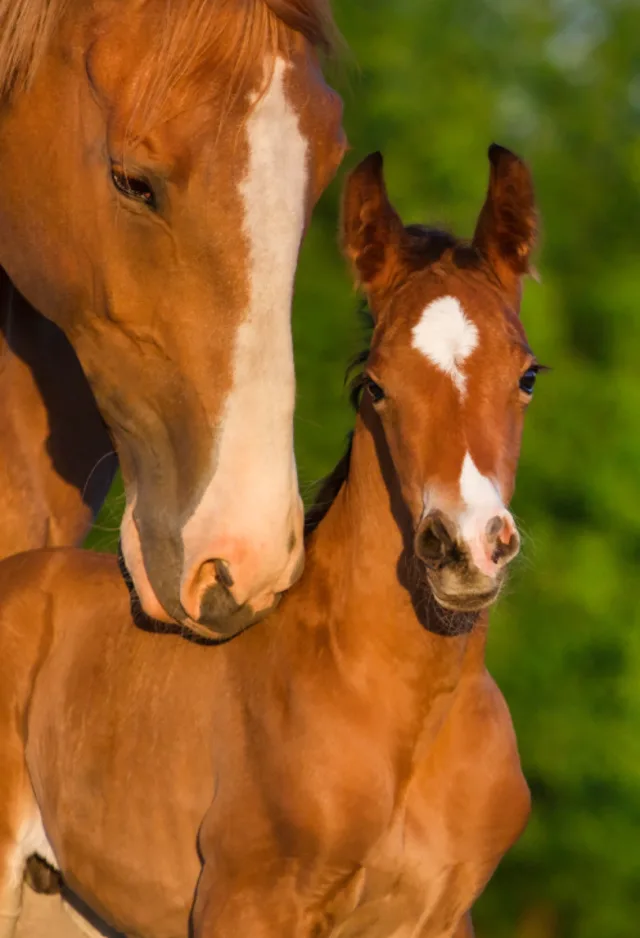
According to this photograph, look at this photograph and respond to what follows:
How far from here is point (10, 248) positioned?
2842mm

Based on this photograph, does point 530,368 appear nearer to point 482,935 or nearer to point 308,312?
point 308,312

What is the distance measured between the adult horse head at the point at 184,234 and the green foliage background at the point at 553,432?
5190 millimetres

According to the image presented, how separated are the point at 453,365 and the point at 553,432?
6.83 m

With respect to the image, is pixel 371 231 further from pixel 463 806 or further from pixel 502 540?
pixel 463 806

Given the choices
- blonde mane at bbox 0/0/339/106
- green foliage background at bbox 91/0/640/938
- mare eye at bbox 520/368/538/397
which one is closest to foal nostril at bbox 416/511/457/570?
mare eye at bbox 520/368/538/397

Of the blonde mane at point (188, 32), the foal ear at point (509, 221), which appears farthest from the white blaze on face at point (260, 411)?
the foal ear at point (509, 221)

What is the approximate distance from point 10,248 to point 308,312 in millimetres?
6408

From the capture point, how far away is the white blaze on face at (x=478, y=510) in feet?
8.31

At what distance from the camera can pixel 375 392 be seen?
289 centimetres

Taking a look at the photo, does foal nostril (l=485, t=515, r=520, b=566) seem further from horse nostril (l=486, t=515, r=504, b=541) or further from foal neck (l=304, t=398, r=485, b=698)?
foal neck (l=304, t=398, r=485, b=698)

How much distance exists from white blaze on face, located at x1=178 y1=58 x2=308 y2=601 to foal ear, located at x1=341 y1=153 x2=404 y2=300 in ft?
1.46

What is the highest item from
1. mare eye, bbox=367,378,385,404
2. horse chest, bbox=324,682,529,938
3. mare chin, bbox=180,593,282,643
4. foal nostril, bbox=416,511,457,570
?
mare eye, bbox=367,378,385,404

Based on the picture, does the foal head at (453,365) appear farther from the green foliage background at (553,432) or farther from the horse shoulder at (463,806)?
the green foliage background at (553,432)

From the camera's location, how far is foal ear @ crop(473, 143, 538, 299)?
3020mm
